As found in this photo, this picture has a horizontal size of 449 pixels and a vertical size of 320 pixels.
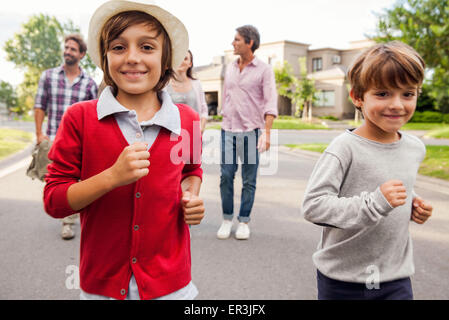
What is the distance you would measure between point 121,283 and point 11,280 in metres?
2.41

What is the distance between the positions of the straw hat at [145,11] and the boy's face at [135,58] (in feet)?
0.19

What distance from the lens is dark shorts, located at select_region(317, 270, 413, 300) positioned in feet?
6.06

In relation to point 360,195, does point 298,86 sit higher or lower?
higher

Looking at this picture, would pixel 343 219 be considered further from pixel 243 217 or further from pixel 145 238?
pixel 243 217

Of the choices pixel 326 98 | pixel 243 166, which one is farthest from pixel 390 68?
pixel 326 98

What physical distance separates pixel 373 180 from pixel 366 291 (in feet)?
1.66

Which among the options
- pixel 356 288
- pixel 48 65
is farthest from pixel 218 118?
pixel 356 288

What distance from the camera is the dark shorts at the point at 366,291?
6.06 ft

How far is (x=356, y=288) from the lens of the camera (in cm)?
187

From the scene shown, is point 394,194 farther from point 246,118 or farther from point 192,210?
point 246,118

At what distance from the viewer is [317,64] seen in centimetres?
5134

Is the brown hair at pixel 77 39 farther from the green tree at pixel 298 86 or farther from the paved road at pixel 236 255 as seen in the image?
the green tree at pixel 298 86

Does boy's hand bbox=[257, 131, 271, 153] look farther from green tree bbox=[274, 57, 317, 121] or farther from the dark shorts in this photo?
green tree bbox=[274, 57, 317, 121]

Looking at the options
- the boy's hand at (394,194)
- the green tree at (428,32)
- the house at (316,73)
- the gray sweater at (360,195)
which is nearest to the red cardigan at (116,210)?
the gray sweater at (360,195)
